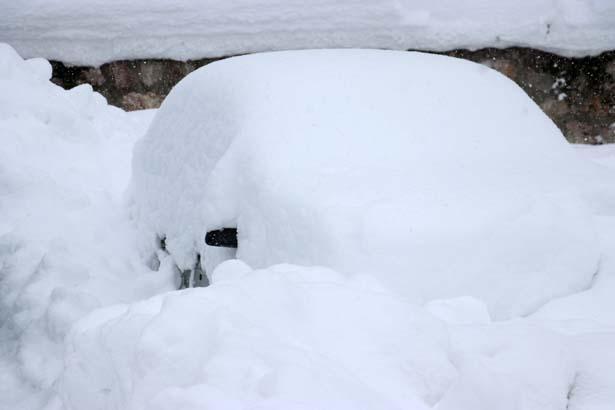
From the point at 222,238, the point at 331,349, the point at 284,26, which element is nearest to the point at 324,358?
the point at 331,349

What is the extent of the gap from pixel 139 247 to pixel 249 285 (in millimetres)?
2911

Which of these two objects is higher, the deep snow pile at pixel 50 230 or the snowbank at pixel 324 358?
the snowbank at pixel 324 358

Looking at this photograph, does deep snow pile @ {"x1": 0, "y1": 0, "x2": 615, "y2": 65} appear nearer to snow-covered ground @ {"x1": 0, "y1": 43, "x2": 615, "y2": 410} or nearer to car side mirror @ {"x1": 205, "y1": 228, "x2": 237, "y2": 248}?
snow-covered ground @ {"x1": 0, "y1": 43, "x2": 615, "y2": 410}

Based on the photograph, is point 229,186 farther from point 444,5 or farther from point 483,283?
point 444,5

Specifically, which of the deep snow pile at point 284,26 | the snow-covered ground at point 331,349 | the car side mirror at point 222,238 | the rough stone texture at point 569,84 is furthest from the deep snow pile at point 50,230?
the rough stone texture at point 569,84

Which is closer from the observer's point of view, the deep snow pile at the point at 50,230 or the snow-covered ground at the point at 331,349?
the snow-covered ground at the point at 331,349

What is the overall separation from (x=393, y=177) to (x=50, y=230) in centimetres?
281

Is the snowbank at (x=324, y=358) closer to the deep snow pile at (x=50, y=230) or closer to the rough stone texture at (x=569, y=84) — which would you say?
the deep snow pile at (x=50, y=230)

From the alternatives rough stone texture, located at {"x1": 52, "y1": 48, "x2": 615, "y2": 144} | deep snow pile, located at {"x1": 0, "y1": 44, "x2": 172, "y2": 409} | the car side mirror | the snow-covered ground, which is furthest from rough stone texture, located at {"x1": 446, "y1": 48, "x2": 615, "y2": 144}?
the car side mirror

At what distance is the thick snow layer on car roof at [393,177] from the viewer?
2.08 m

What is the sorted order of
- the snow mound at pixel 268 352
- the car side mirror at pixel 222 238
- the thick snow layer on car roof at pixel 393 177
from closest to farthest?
1. the snow mound at pixel 268 352
2. the thick snow layer on car roof at pixel 393 177
3. the car side mirror at pixel 222 238

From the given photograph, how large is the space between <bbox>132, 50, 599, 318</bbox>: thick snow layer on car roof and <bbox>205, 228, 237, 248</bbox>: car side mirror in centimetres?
6

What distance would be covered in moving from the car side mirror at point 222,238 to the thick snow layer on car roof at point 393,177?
0.19 ft

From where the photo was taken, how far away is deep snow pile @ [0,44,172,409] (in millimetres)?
3413
